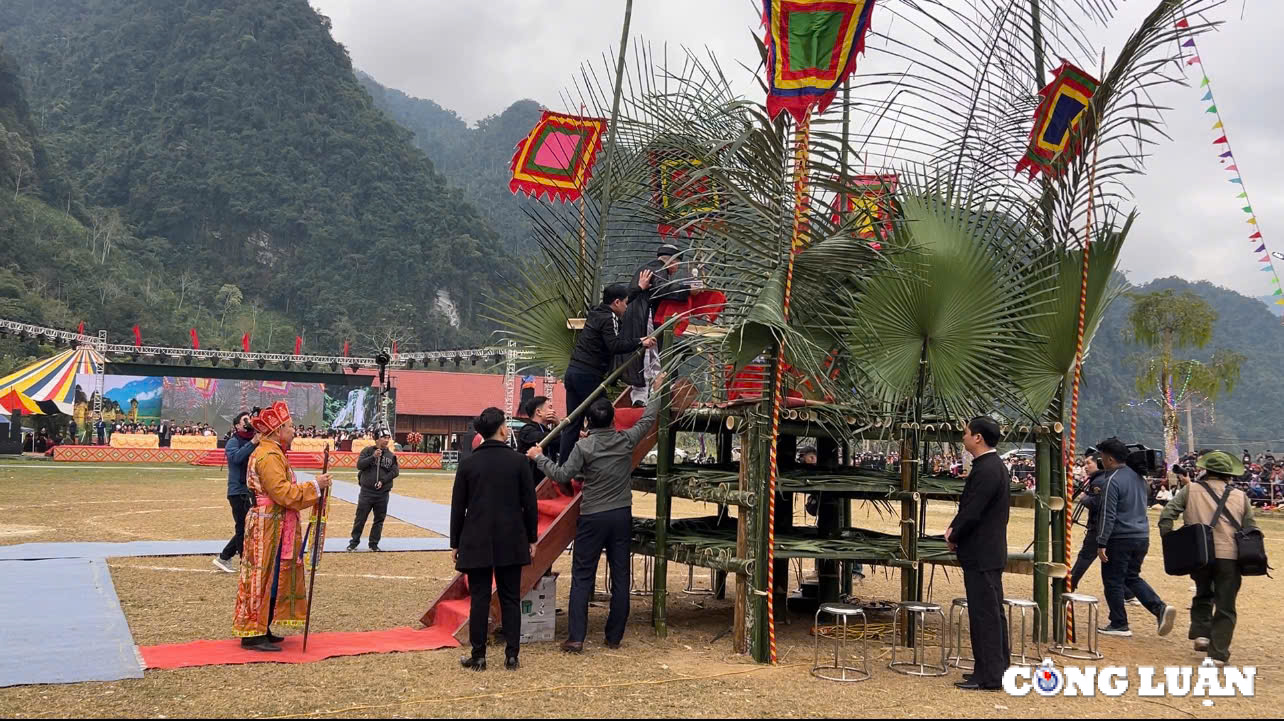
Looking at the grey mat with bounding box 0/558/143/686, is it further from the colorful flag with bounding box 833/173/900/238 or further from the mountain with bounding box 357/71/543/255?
the mountain with bounding box 357/71/543/255

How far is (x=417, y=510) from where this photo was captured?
60.9 feet

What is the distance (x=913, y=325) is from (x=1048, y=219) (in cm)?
164

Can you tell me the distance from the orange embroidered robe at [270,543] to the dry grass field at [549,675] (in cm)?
44

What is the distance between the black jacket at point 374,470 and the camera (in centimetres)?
1190

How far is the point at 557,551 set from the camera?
703 cm

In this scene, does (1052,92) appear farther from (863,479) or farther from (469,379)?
(469,379)

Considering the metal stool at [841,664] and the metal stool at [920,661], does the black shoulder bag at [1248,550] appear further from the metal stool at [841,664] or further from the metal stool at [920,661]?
the metal stool at [841,664]

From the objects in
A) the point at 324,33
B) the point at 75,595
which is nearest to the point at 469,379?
the point at 75,595

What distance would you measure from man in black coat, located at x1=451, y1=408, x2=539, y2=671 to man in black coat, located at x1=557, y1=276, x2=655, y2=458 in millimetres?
1237

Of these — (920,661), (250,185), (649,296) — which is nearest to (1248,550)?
(920,661)

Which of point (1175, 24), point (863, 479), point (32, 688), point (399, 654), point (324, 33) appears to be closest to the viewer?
point (32, 688)

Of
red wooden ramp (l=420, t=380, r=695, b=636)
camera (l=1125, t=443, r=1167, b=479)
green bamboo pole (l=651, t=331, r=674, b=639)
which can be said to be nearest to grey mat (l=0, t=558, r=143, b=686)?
red wooden ramp (l=420, t=380, r=695, b=636)

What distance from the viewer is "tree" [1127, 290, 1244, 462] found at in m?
34.8

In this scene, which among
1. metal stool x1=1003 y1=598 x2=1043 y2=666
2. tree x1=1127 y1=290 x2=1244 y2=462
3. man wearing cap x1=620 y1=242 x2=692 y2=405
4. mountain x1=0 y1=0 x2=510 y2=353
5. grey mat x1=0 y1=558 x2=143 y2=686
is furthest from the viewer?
mountain x1=0 y1=0 x2=510 y2=353
